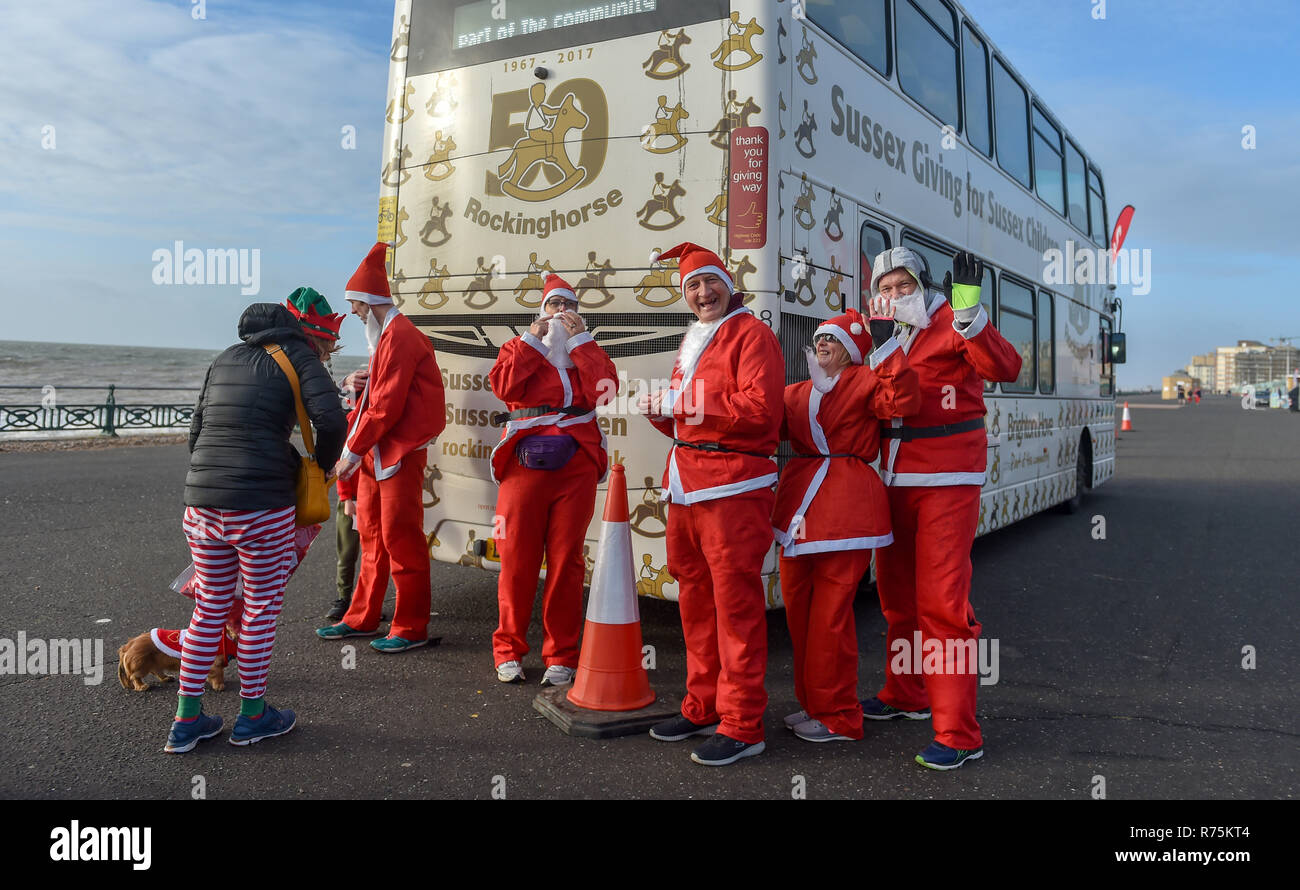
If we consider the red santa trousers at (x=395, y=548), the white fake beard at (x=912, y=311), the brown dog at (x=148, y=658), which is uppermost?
the white fake beard at (x=912, y=311)

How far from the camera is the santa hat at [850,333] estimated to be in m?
3.83

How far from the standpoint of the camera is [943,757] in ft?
11.7

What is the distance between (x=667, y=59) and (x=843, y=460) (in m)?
2.35

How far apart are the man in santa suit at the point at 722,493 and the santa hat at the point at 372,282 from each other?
6.57 feet

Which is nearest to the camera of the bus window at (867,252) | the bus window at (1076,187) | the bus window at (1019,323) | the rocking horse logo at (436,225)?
the bus window at (867,252)

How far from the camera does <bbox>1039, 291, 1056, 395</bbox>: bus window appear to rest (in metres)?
9.12

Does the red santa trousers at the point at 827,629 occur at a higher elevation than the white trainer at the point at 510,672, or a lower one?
higher

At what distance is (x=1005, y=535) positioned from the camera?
32.7ft

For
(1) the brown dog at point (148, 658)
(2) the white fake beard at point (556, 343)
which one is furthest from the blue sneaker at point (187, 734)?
(2) the white fake beard at point (556, 343)

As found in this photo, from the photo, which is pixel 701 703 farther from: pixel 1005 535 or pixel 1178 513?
pixel 1178 513

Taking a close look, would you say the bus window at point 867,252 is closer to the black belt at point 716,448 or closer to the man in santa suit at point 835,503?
the man in santa suit at point 835,503

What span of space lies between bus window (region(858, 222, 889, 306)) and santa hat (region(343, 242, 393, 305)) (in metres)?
2.65

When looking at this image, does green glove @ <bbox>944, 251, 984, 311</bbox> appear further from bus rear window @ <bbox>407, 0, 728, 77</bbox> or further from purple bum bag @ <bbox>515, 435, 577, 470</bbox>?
purple bum bag @ <bbox>515, 435, 577, 470</bbox>
